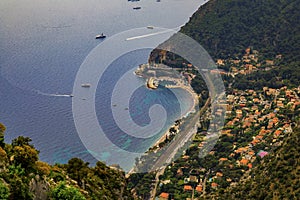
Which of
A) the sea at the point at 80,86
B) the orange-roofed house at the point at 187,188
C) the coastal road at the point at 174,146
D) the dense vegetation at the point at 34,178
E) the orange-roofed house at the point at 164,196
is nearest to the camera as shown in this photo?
the dense vegetation at the point at 34,178

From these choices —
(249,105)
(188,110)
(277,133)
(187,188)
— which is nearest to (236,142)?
(277,133)

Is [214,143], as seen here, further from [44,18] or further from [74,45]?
[44,18]

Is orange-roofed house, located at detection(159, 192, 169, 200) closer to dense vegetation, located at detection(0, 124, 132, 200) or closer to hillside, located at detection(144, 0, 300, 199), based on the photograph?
hillside, located at detection(144, 0, 300, 199)

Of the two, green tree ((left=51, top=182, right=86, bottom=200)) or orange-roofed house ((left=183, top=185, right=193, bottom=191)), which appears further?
orange-roofed house ((left=183, top=185, right=193, bottom=191))

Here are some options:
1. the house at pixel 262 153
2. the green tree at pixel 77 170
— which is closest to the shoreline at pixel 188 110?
the house at pixel 262 153

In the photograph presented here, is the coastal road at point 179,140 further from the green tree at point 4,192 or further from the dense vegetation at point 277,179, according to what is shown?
the green tree at point 4,192

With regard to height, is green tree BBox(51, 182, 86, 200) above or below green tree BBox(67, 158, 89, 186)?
below

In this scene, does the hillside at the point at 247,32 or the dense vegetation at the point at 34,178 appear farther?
the hillside at the point at 247,32

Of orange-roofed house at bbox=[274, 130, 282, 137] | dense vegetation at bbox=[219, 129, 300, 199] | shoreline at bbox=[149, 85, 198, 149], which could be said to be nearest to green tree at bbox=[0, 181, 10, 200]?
dense vegetation at bbox=[219, 129, 300, 199]

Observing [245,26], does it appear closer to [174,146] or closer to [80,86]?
[80,86]
